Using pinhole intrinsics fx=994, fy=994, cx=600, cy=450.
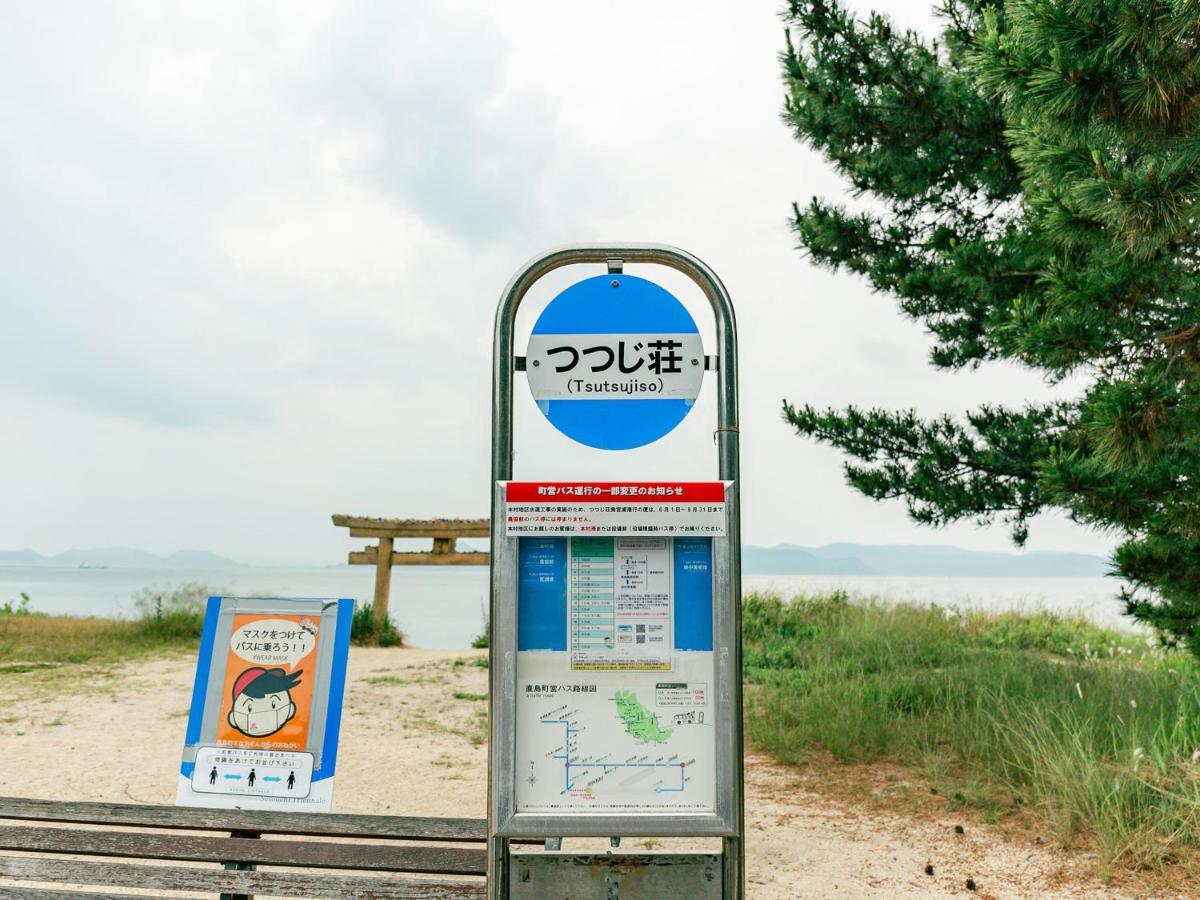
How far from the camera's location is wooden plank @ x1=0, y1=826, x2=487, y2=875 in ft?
9.55

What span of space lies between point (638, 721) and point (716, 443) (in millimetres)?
779

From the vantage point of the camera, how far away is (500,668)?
2625 millimetres

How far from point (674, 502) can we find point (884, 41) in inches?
215

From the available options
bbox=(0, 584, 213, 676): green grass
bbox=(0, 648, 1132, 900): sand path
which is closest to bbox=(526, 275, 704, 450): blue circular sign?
bbox=(0, 648, 1132, 900): sand path

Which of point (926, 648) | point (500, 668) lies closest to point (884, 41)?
point (926, 648)

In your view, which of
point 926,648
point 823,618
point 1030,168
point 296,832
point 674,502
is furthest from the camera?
point 823,618

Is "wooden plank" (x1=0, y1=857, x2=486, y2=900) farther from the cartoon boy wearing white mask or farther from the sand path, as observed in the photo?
the sand path

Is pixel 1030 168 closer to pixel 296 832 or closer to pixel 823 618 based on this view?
pixel 296 832

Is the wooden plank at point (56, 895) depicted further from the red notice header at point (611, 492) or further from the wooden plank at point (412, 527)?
the wooden plank at point (412, 527)

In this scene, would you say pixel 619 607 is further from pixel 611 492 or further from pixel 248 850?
pixel 248 850

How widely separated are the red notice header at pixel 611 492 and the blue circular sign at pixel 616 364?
219 mm

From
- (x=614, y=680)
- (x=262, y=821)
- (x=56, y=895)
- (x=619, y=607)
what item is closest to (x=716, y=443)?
(x=619, y=607)

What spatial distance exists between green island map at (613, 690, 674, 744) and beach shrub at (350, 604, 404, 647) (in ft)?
34.3

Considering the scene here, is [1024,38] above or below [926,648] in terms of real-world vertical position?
above
